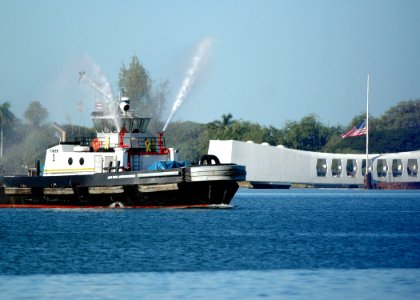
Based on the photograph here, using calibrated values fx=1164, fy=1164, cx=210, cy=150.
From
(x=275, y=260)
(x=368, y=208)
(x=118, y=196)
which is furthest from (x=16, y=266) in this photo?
(x=368, y=208)

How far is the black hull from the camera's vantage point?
3487 inches

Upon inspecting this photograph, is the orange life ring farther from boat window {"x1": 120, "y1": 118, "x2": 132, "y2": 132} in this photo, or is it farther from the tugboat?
boat window {"x1": 120, "y1": 118, "x2": 132, "y2": 132}

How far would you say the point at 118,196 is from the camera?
301 ft

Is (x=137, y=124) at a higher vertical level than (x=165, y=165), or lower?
higher

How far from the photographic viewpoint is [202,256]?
202ft

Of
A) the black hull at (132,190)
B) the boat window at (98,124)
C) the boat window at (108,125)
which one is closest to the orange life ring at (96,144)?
the boat window at (108,125)

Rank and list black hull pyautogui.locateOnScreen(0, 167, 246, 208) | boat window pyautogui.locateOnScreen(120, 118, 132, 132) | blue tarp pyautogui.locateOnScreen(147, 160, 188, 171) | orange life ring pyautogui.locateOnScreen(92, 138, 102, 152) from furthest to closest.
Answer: boat window pyautogui.locateOnScreen(120, 118, 132, 132), orange life ring pyautogui.locateOnScreen(92, 138, 102, 152), blue tarp pyautogui.locateOnScreen(147, 160, 188, 171), black hull pyautogui.locateOnScreen(0, 167, 246, 208)

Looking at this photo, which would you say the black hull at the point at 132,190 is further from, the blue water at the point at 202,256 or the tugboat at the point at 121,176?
the blue water at the point at 202,256

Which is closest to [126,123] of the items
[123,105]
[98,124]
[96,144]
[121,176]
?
[123,105]

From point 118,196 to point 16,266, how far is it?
35.1 meters

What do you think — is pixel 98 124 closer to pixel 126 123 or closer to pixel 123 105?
pixel 123 105

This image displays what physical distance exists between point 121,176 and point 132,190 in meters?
1.53

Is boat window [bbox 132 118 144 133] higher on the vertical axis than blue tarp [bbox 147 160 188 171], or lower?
higher

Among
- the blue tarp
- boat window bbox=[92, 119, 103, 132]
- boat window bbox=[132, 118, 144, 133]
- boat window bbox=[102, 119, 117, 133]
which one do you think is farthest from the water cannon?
the blue tarp
